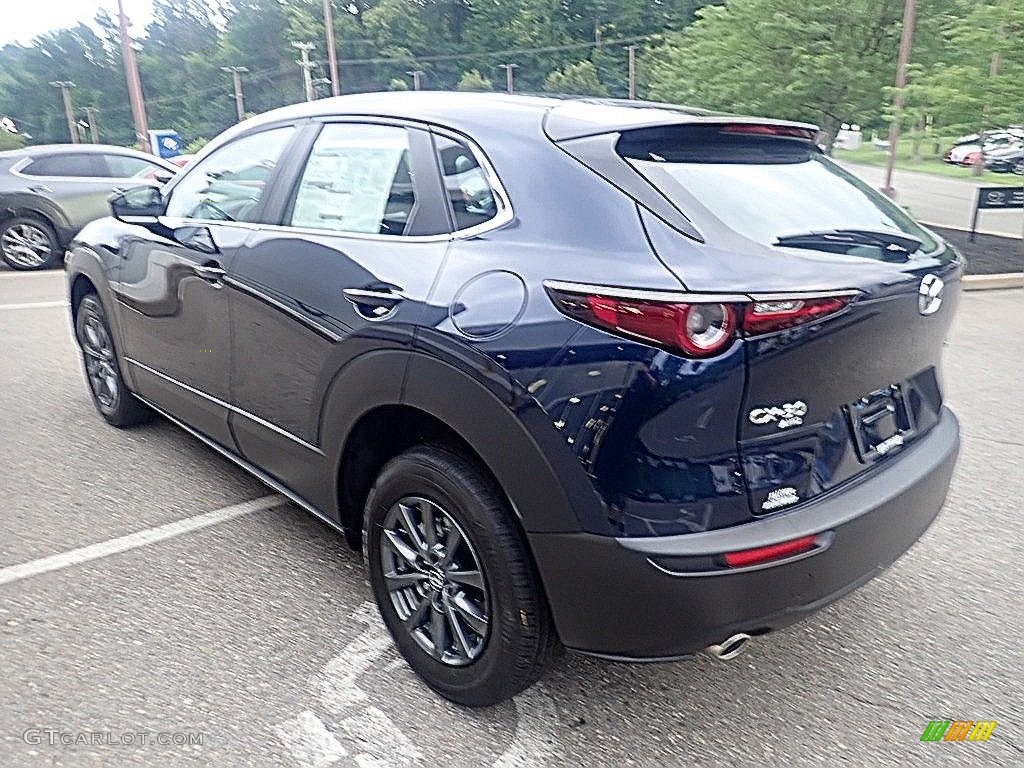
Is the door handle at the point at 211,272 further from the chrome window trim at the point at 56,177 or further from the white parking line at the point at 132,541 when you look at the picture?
the chrome window trim at the point at 56,177

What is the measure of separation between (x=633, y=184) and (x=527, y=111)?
0.53 meters

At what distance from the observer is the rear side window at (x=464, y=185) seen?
230 cm

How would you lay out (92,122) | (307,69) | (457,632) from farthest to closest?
(92,122)
(307,69)
(457,632)

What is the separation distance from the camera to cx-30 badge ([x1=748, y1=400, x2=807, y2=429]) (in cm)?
192

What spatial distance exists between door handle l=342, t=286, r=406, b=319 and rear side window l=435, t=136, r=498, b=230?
0.88 ft

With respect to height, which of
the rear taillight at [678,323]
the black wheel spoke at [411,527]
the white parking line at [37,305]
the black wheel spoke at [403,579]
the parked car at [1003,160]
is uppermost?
the rear taillight at [678,323]

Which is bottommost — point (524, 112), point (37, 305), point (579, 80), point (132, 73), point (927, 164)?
point (927, 164)

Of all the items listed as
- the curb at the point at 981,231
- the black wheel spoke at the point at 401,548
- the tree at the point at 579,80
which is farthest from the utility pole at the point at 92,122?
the black wheel spoke at the point at 401,548

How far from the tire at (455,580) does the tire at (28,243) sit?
9548 mm

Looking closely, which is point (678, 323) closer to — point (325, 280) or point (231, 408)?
point (325, 280)

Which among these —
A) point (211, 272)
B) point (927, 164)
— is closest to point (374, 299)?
point (211, 272)

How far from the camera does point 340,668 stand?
2.57 m

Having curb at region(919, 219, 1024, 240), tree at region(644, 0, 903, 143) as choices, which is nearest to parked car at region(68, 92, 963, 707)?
curb at region(919, 219, 1024, 240)

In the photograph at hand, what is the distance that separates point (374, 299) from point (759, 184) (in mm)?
1166
